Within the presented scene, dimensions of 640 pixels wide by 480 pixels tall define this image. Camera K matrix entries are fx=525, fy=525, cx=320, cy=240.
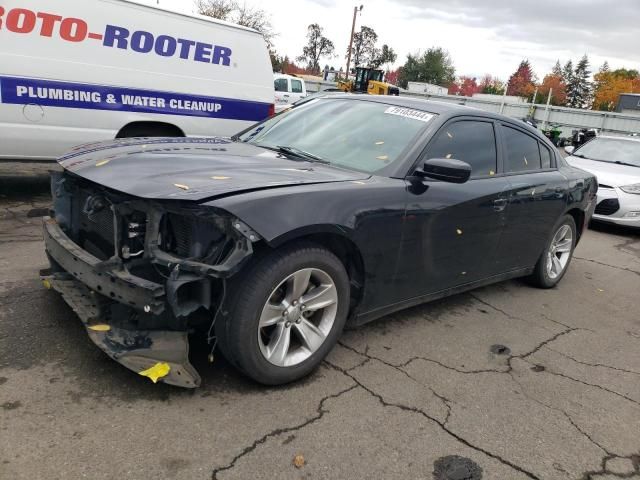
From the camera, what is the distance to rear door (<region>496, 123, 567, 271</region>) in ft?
14.1

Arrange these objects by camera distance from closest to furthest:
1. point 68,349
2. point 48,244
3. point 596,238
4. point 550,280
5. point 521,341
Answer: point 68,349, point 48,244, point 521,341, point 550,280, point 596,238

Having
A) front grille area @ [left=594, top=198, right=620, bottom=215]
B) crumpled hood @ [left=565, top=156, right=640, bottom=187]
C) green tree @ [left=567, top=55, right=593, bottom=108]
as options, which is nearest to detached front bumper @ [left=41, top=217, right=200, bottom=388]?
front grille area @ [left=594, top=198, right=620, bottom=215]

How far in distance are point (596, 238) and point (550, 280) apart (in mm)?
3605

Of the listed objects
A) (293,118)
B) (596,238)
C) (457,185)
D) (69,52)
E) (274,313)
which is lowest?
(596,238)

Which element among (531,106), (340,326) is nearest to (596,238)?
(340,326)

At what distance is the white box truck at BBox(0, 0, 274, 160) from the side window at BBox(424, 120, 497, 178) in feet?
13.4

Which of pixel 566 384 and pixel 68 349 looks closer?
pixel 68 349

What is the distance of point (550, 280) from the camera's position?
5.33 m

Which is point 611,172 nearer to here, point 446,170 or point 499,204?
point 499,204

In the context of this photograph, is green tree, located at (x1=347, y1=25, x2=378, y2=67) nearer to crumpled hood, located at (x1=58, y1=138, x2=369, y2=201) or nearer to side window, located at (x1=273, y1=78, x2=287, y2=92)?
side window, located at (x1=273, y1=78, x2=287, y2=92)

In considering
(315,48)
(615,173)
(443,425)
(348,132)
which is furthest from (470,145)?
(315,48)

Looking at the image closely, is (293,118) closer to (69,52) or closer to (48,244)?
(48,244)

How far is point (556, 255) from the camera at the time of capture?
5473mm

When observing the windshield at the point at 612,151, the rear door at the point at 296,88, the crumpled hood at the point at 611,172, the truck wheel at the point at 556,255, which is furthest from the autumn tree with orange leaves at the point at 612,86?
the truck wheel at the point at 556,255
